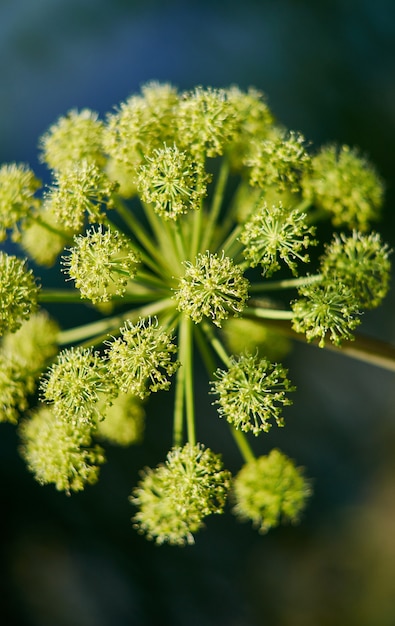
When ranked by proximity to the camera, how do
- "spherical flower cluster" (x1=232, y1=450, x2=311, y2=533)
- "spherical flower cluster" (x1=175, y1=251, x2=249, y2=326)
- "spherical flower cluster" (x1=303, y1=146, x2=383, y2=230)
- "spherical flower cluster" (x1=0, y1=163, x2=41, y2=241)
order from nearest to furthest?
"spherical flower cluster" (x1=175, y1=251, x2=249, y2=326)
"spherical flower cluster" (x1=0, y1=163, x2=41, y2=241)
"spherical flower cluster" (x1=303, y1=146, x2=383, y2=230)
"spherical flower cluster" (x1=232, y1=450, x2=311, y2=533)

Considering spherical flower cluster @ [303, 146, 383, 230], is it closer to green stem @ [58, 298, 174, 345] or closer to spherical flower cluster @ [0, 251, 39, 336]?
green stem @ [58, 298, 174, 345]

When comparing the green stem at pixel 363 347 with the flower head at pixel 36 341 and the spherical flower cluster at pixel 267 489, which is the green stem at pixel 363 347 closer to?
the spherical flower cluster at pixel 267 489

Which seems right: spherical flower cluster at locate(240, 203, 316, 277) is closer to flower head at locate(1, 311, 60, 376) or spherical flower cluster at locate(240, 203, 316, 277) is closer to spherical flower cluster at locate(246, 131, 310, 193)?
spherical flower cluster at locate(246, 131, 310, 193)

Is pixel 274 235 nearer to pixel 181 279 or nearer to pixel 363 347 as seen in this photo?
pixel 181 279

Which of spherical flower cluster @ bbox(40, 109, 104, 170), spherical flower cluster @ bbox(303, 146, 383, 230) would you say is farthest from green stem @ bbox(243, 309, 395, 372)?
spherical flower cluster @ bbox(40, 109, 104, 170)

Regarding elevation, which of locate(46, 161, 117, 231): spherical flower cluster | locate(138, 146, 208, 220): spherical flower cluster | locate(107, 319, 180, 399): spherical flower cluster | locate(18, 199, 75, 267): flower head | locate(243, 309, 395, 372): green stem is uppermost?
locate(18, 199, 75, 267): flower head

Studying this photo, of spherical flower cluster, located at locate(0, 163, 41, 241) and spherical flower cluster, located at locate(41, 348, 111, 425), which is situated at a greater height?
spherical flower cluster, located at locate(0, 163, 41, 241)

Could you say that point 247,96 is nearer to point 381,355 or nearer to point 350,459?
point 381,355

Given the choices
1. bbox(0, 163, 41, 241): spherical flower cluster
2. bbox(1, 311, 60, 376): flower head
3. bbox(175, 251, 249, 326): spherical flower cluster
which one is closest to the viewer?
bbox(175, 251, 249, 326): spherical flower cluster

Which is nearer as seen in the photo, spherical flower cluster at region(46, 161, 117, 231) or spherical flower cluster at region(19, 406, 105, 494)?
spherical flower cluster at region(46, 161, 117, 231)

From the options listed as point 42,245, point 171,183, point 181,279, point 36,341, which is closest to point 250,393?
point 181,279
